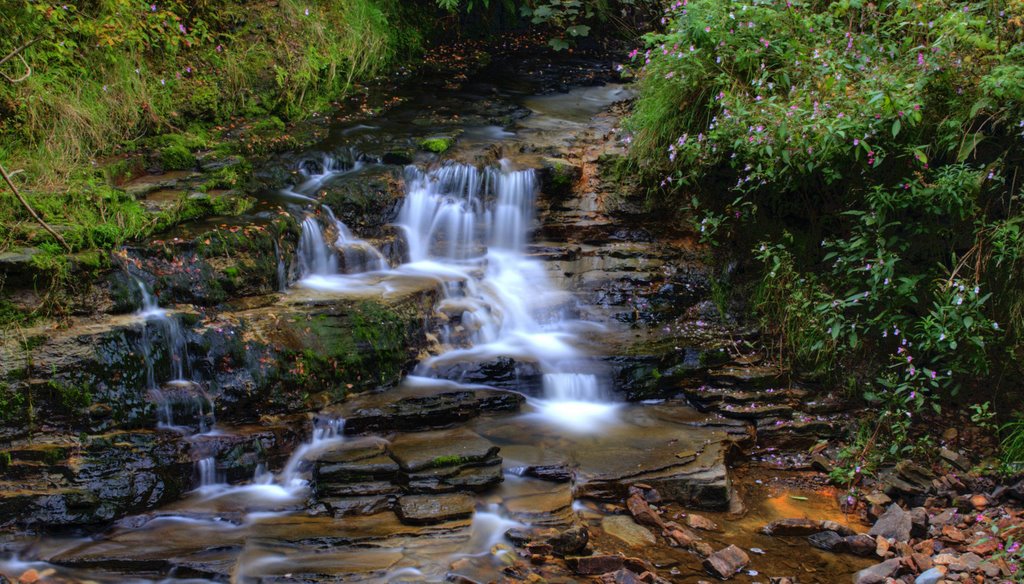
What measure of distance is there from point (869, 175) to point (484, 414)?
148 inches

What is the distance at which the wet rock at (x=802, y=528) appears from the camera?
4.88 m

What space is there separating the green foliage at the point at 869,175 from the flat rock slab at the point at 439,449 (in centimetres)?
287

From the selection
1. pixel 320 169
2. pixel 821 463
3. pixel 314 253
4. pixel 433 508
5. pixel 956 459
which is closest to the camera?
pixel 433 508

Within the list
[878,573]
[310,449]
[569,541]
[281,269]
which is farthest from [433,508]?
[281,269]

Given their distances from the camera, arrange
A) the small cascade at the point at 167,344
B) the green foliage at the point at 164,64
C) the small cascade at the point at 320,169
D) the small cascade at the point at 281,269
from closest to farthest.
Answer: the small cascade at the point at 167,344, the small cascade at the point at 281,269, the green foliage at the point at 164,64, the small cascade at the point at 320,169

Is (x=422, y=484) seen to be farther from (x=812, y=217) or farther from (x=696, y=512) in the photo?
(x=812, y=217)

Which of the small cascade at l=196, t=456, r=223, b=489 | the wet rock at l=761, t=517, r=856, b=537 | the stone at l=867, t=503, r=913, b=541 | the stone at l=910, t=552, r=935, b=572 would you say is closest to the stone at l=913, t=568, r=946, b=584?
the stone at l=910, t=552, r=935, b=572

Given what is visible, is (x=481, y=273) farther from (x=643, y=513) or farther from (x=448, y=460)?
(x=643, y=513)

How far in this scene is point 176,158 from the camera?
24.8 feet

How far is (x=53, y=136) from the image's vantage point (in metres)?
6.89

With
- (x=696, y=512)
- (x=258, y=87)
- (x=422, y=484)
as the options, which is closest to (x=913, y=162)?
(x=696, y=512)

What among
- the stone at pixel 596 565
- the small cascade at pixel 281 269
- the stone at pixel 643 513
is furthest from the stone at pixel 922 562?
the small cascade at pixel 281 269

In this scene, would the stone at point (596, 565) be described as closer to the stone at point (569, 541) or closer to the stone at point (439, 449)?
the stone at point (569, 541)

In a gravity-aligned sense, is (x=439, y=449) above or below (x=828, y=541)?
above
